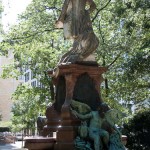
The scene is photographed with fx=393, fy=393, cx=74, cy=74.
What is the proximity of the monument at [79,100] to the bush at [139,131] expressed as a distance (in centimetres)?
711

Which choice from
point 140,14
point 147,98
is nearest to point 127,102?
point 147,98

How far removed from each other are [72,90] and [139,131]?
26.2 ft

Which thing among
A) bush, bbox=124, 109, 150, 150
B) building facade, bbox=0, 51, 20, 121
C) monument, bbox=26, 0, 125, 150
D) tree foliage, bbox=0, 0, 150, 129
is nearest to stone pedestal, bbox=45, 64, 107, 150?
monument, bbox=26, 0, 125, 150

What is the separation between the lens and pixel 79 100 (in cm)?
1075

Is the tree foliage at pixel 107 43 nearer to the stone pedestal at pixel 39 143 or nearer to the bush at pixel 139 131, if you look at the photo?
the bush at pixel 139 131

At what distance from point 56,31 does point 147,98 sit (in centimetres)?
671

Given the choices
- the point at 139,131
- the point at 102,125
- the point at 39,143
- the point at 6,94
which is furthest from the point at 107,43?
the point at 6,94

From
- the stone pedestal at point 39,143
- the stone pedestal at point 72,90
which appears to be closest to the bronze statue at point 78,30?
the stone pedestal at point 72,90

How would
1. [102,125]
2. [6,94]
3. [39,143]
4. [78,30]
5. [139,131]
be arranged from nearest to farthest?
[39,143]
[102,125]
[78,30]
[139,131]
[6,94]

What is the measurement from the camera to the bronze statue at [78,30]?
1128cm

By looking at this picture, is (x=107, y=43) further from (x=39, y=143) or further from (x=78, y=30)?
(x=39, y=143)

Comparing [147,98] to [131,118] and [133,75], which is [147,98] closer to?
[133,75]

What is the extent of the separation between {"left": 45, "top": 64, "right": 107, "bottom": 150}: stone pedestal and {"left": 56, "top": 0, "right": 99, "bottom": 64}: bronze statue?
388mm

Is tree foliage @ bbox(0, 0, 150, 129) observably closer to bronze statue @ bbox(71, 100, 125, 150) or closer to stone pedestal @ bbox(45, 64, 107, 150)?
stone pedestal @ bbox(45, 64, 107, 150)
